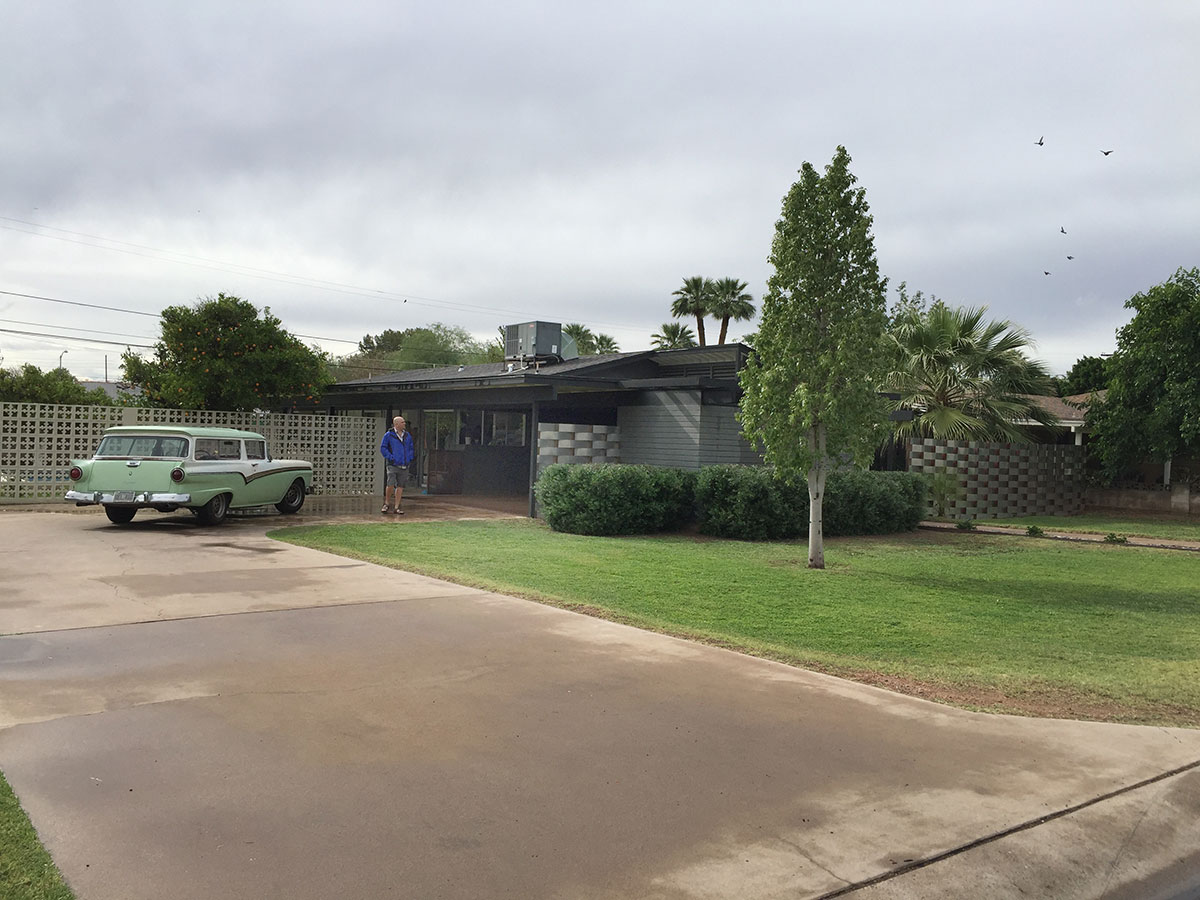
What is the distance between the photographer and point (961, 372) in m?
23.3

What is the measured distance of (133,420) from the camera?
19.3 meters

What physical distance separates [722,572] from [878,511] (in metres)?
6.72

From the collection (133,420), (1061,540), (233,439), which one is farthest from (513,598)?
(133,420)

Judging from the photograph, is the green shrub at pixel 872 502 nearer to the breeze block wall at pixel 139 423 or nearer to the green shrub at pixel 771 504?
the green shrub at pixel 771 504

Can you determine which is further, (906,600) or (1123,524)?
(1123,524)

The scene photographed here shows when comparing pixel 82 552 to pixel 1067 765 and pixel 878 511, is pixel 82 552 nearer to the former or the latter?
pixel 1067 765

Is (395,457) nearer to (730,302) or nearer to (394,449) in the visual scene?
(394,449)

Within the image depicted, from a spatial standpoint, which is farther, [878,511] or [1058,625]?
[878,511]

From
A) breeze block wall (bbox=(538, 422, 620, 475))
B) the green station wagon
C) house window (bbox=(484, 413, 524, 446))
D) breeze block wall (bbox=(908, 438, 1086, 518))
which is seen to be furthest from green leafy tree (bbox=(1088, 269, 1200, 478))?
the green station wagon

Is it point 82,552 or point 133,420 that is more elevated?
point 133,420

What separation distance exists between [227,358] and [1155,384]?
71.5 feet

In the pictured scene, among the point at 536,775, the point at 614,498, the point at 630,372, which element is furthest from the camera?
the point at 630,372

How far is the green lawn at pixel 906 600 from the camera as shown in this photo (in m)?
6.53

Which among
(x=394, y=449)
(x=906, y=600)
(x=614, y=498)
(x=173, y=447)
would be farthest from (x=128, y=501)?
(x=906, y=600)
